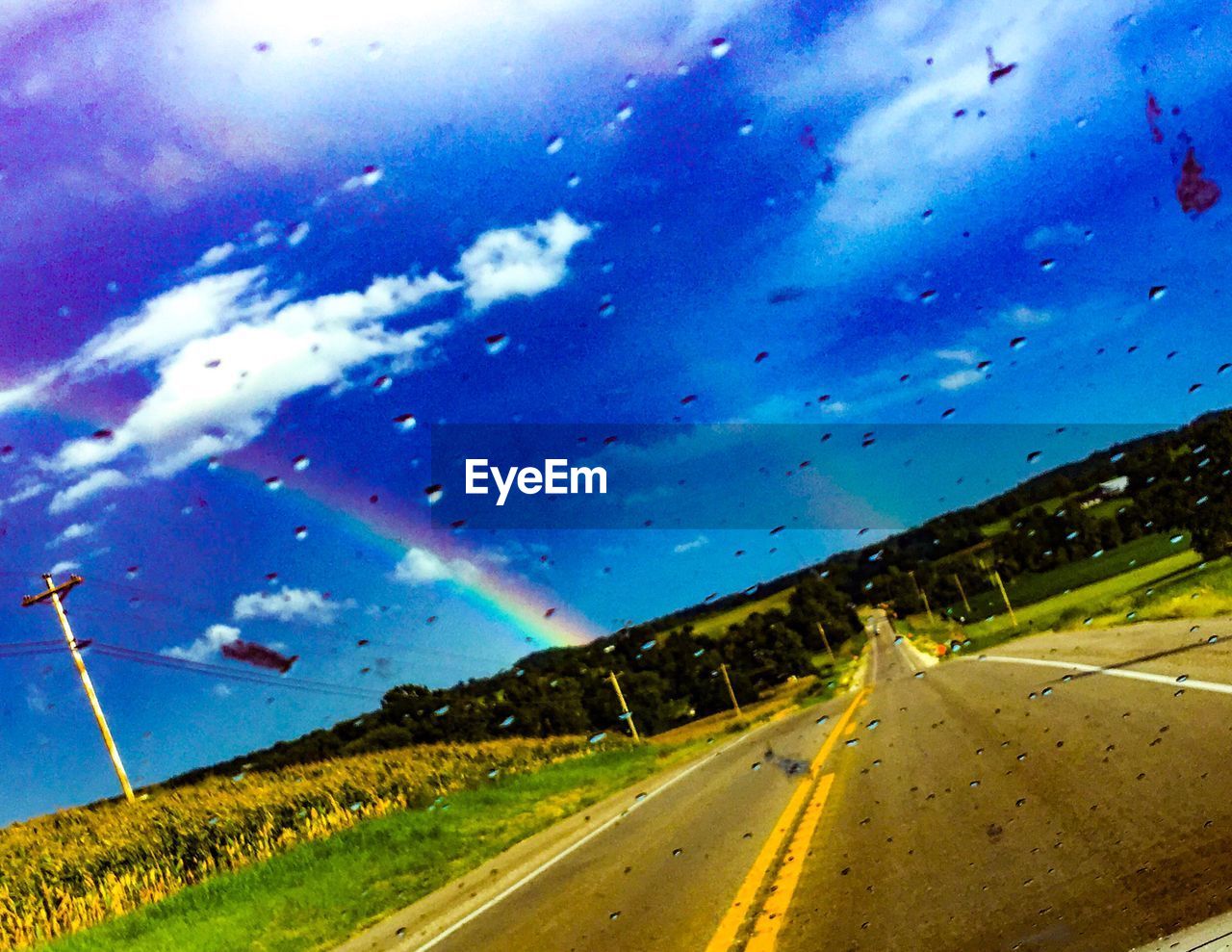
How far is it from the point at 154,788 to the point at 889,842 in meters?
28.8

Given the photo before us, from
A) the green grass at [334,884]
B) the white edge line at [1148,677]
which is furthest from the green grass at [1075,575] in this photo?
the green grass at [334,884]

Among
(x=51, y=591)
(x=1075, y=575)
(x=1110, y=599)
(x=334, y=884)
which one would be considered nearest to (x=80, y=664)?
(x=51, y=591)

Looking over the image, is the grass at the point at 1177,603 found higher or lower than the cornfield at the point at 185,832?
lower

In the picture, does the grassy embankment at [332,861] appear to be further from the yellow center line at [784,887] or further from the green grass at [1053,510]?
the green grass at [1053,510]

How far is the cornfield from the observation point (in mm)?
13594

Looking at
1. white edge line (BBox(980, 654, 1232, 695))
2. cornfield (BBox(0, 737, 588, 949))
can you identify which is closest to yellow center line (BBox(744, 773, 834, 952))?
white edge line (BBox(980, 654, 1232, 695))

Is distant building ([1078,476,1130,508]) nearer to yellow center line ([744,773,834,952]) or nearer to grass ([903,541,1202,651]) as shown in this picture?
grass ([903,541,1202,651])

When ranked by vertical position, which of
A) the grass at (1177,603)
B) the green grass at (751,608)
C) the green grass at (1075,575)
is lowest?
the green grass at (1075,575)

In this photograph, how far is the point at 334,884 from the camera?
1209 centimetres

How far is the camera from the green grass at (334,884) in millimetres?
9734

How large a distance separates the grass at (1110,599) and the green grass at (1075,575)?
267 millimetres

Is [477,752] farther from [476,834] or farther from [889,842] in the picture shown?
[889,842]

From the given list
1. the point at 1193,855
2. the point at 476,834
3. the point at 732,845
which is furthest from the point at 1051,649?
the point at 1193,855

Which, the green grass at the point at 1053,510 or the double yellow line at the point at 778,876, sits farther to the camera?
the green grass at the point at 1053,510
